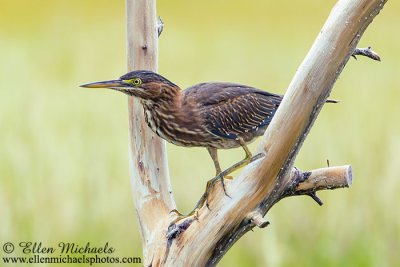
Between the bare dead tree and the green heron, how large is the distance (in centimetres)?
15

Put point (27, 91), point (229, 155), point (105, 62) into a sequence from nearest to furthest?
point (229, 155) → point (27, 91) → point (105, 62)

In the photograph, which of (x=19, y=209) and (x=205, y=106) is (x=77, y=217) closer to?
(x=19, y=209)

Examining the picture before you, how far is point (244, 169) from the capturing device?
222 cm

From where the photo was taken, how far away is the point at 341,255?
3248mm

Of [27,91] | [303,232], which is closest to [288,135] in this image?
[303,232]

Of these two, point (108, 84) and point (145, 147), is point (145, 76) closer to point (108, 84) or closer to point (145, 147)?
point (108, 84)

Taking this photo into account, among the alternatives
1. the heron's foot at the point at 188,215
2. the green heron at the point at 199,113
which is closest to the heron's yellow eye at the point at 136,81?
the green heron at the point at 199,113

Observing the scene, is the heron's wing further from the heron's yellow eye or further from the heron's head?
the heron's yellow eye

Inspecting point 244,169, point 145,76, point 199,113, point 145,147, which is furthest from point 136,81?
point 244,169

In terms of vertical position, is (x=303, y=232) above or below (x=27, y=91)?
below

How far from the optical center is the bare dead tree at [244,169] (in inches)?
79.5

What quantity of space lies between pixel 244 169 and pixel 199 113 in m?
0.35

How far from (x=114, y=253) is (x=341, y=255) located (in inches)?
47.9

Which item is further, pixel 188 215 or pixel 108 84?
pixel 188 215
